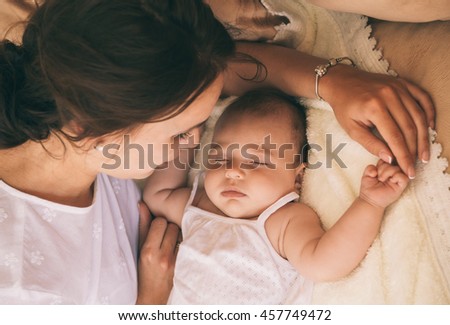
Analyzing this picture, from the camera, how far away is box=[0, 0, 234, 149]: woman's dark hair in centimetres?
65

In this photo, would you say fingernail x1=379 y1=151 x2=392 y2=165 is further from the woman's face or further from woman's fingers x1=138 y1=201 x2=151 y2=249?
woman's fingers x1=138 y1=201 x2=151 y2=249

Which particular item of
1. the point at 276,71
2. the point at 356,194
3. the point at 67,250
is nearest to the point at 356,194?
the point at 356,194

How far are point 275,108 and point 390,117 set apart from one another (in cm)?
31

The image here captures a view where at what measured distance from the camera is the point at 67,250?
0.89m

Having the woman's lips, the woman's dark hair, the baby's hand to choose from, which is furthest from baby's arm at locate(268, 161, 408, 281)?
the woman's dark hair

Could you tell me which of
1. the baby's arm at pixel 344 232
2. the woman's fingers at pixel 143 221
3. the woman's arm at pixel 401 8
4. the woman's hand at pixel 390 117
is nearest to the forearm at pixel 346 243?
the baby's arm at pixel 344 232

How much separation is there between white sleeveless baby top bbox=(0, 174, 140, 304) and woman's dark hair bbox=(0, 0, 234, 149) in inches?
6.2

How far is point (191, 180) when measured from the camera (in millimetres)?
1169

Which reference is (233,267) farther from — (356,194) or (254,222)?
(356,194)

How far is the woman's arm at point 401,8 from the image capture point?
2.33ft

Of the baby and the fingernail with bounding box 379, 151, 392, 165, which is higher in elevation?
the fingernail with bounding box 379, 151, 392, 165
